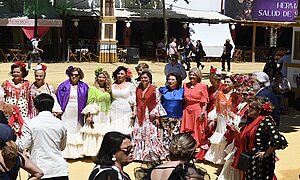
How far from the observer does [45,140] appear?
585 cm

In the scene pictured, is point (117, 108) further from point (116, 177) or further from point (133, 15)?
point (133, 15)

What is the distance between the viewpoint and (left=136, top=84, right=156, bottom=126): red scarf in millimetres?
9359

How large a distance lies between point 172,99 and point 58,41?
80.1 feet

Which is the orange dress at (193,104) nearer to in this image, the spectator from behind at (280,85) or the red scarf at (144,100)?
the red scarf at (144,100)

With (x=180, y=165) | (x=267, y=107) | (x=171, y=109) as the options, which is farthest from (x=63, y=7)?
(x=180, y=165)

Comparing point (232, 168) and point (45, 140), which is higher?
point (45, 140)

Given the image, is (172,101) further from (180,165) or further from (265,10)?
(265,10)

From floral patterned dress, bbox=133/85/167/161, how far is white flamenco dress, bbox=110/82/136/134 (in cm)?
12

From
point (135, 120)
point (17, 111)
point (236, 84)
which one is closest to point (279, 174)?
point (236, 84)

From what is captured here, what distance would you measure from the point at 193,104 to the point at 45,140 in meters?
4.14

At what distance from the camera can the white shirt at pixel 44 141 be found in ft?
19.2

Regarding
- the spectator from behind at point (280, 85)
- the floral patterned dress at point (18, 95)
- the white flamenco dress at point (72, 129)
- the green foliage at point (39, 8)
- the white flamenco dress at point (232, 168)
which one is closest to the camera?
the white flamenco dress at point (232, 168)

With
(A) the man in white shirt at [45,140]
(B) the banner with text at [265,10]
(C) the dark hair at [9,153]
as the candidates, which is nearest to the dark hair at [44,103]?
(A) the man in white shirt at [45,140]

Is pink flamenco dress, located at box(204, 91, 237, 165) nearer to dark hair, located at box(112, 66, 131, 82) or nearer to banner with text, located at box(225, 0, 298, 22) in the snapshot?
dark hair, located at box(112, 66, 131, 82)
